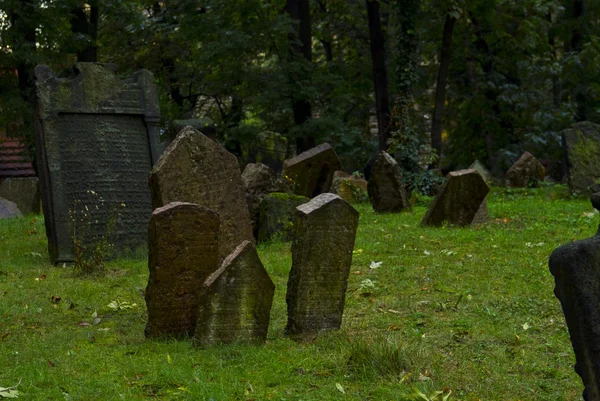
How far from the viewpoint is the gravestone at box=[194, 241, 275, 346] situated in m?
7.46

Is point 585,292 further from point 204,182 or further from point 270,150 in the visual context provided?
point 270,150

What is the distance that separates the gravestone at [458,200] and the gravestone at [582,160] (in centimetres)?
564

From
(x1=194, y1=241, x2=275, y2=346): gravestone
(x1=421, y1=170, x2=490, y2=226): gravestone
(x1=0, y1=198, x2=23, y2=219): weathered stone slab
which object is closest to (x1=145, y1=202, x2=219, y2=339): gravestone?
(x1=194, y1=241, x2=275, y2=346): gravestone

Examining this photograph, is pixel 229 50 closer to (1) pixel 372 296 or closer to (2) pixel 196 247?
(1) pixel 372 296

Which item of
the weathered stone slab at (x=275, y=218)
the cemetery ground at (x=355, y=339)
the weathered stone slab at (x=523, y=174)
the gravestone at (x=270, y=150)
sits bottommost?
the weathered stone slab at (x=523, y=174)

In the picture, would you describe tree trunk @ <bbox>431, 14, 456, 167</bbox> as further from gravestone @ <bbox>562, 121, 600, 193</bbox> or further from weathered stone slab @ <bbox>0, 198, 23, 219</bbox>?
weathered stone slab @ <bbox>0, 198, 23, 219</bbox>

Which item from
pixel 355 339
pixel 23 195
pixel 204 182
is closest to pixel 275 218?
pixel 204 182

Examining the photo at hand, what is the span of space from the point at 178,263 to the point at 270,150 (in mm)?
16441

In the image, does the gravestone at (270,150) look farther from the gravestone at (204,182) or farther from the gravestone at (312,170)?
the gravestone at (204,182)

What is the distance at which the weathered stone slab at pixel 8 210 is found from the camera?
65.9ft

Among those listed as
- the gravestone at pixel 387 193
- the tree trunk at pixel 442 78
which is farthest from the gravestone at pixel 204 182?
the tree trunk at pixel 442 78

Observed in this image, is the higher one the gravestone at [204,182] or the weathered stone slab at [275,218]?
the gravestone at [204,182]

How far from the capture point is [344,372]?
6875 millimetres

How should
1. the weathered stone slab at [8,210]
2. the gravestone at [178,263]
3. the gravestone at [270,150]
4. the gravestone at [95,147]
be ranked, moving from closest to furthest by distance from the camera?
the gravestone at [178,263] → the gravestone at [95,147] → the weathered stone slab at [8,210] → the gravestone at [270,150]
